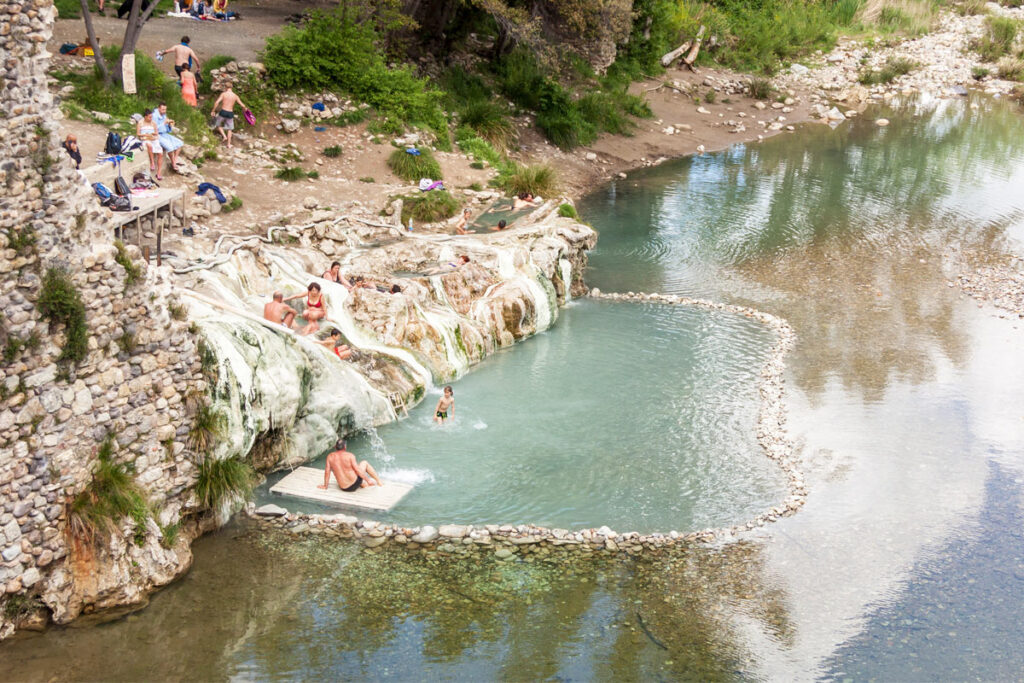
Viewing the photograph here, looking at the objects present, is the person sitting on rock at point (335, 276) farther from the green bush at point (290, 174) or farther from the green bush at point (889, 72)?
the green bush at point (889, 72)

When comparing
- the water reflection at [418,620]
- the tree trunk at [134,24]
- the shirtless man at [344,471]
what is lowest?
the water reflection at [418,620]

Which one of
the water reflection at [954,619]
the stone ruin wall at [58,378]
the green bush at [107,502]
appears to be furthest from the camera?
the water reflection at [954,619]

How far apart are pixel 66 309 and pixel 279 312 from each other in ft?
18.8

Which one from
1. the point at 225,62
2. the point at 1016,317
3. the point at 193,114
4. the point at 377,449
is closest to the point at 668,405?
the point at 377,449

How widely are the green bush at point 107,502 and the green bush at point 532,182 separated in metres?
17.6

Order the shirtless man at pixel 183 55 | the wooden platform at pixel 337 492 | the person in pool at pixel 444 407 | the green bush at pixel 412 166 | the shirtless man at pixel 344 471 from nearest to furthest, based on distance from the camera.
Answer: the wooden platform at pixel 337 492
the shirtless man at pixel 344 471
the person in pool at pixel 444 407
the shirtless man at pixel 183 55
the green bush at pixel 412 166

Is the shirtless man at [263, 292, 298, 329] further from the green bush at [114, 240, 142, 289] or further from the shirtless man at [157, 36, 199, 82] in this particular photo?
the shirtless man at [157, 36, 199, 82]

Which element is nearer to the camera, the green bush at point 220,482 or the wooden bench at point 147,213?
the green bush at point 220,482

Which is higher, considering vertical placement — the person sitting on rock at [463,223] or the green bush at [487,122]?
the green bush at [487,122]

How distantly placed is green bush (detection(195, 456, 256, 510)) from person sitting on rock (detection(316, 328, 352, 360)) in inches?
143

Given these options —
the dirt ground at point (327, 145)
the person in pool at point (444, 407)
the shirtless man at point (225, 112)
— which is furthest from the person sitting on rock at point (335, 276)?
the shirtless man at point (225, 112)

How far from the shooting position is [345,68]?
2894cm

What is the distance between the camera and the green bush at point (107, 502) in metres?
11.7

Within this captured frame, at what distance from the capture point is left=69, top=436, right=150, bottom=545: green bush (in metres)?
11.7
